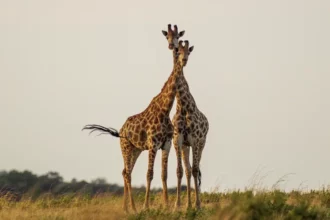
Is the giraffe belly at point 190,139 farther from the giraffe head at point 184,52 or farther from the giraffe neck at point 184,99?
the giraffe head at point 184,52

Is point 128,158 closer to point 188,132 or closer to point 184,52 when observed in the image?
point 188,132

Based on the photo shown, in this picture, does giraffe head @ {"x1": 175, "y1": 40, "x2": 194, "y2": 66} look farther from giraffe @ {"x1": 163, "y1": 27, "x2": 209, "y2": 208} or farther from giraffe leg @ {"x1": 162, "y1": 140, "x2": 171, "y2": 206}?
giraffe leg @ {"x1": 162, "y1": 140, "x2": 171, "y2": 206}

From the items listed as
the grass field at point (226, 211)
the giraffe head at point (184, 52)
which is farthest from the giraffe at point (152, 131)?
the grass field at point (226, 211)

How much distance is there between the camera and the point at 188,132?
20.9 meters

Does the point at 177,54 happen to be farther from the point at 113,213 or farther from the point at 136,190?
the point at 136,190

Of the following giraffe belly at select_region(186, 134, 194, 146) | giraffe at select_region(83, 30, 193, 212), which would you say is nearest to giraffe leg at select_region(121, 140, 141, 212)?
giraffe at select_region(83, 30, 193, 212)

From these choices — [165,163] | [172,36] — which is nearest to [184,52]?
[172,36]

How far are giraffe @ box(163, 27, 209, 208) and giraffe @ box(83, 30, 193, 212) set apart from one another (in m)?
0.26

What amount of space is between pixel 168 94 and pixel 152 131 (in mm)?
1019

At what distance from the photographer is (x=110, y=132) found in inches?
874

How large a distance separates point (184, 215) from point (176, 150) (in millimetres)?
2710

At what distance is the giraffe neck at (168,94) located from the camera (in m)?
20.9

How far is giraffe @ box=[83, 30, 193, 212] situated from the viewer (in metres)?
20.4

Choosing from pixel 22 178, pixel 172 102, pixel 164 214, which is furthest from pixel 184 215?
pixel 22 178
